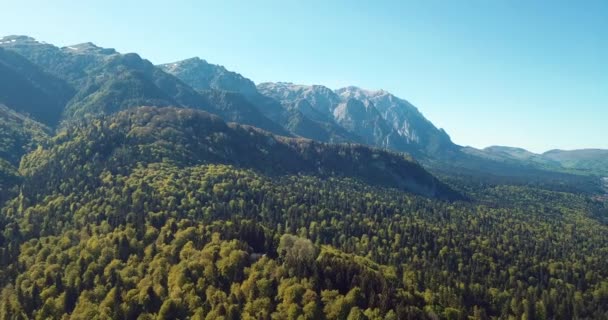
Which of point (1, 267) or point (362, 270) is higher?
point (362, 270)

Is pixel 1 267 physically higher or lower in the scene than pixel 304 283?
lower

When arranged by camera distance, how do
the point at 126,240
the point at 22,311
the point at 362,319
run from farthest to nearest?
the point at 126,240
the point at 22,311
the point at 362,319

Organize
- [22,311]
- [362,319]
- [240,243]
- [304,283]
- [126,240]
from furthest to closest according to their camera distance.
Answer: [126,240] → [240,243] → [22,311] → [304,283] → [362,319]

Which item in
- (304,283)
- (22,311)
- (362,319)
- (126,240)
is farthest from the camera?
(126,240)

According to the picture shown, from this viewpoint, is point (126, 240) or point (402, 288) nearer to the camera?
point (402, 288)

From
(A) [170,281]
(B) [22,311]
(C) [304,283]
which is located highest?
(C) [304,283]

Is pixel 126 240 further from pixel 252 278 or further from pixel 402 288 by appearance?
pixel 402 288

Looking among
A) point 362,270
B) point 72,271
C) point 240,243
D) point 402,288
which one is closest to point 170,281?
point 240,243

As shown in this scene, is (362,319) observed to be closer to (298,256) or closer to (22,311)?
(298,256)

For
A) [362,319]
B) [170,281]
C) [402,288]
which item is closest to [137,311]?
[170,281]
